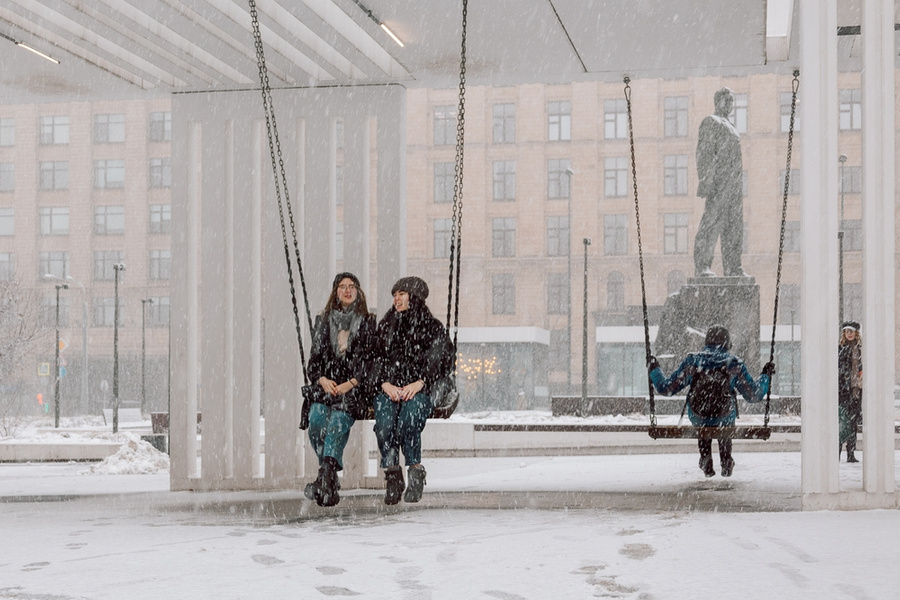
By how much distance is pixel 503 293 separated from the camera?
2367 inches

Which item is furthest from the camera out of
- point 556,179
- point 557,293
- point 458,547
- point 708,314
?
point 556,179

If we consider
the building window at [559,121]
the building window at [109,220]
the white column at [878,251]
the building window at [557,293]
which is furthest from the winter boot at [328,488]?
the building window at [109,220]

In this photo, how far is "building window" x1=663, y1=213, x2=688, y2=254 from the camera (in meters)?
58.5

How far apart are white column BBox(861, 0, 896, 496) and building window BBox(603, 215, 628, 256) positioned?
5081 cm

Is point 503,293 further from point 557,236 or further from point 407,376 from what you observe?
point 407,376

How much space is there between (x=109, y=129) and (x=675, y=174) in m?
31.9

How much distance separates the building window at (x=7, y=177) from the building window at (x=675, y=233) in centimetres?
3693

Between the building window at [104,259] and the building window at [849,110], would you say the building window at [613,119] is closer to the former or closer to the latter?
the building window at [849,110]

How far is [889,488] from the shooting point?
843 centimetres

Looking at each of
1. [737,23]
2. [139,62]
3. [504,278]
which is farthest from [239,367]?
[504,278]

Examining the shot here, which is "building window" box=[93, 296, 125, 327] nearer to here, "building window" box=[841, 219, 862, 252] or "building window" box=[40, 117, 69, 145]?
"building window" box=[40, 117, 69, 145]

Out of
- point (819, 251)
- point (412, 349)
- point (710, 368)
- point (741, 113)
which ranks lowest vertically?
point (710, 368)

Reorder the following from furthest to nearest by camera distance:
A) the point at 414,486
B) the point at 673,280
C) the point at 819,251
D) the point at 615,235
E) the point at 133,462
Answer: the point at 615,235 < the point at 673,280 < the point at 133,462 < the point at 414,486 < the point at 819,251

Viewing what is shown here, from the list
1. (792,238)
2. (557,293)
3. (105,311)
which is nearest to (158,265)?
(105,311)
